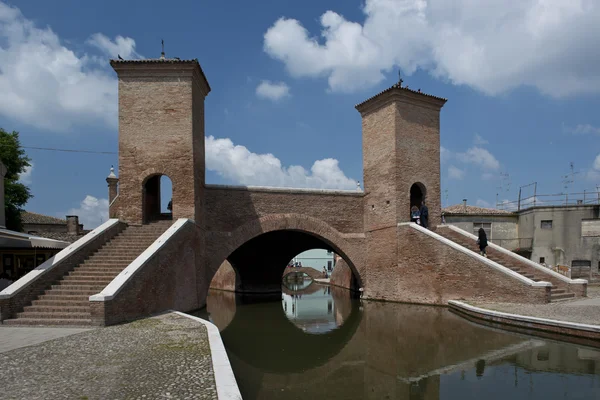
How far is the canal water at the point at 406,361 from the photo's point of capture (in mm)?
5637

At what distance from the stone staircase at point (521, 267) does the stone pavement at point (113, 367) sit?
9043 mm

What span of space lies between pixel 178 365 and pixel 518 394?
4251 mm

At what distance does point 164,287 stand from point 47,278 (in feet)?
7.37

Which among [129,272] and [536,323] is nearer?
[129,272]

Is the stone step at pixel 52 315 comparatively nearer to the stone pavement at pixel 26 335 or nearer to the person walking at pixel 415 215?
the stone pavement at pixel 26 335

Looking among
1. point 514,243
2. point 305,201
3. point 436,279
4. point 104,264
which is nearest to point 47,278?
point 104,264

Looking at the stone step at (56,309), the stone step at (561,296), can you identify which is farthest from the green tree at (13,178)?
the stone step at (561,296)

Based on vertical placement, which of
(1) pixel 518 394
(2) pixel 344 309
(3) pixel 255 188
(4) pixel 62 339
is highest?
(3) pixel 255 188

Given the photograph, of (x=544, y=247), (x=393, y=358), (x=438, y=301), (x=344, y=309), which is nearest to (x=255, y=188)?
(x=344, y=309)

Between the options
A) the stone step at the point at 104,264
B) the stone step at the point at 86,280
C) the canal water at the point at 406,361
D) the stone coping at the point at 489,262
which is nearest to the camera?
the canal water at the point at 406,361

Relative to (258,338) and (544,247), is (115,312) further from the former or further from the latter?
(544,247)

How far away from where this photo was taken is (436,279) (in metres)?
12.5

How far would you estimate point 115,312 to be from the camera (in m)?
7.28

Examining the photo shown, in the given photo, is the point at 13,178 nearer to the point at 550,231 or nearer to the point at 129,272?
the point at 129,272
